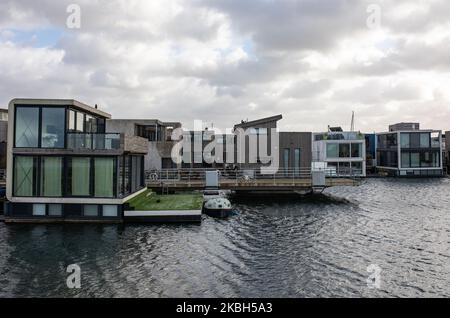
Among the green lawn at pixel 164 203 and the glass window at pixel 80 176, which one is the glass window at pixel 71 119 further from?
the green lawn at pixel 164 203

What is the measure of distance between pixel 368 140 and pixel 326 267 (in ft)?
285

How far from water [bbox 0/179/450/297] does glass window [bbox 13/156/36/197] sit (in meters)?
2.53

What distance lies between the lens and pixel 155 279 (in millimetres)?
16469

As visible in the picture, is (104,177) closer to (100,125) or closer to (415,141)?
(100,125)

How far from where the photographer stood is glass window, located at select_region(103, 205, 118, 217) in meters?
27.6

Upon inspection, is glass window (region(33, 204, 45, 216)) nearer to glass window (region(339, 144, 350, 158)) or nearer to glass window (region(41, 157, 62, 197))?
glass window (region(41, 157, 62, 197))

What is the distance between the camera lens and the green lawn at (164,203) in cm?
2892

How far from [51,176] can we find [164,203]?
8569mm

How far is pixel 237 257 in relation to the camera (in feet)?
65.0

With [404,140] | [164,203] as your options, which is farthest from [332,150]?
[164,203]

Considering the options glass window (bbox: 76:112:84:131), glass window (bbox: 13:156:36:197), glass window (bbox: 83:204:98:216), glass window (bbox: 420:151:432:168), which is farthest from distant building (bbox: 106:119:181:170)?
glass window (bbox: 420:151:432:168)

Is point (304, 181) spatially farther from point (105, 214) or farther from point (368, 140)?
point (368, 140)

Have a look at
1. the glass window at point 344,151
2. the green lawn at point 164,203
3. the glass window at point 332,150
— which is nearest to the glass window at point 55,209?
the green lawn at point 164,203
